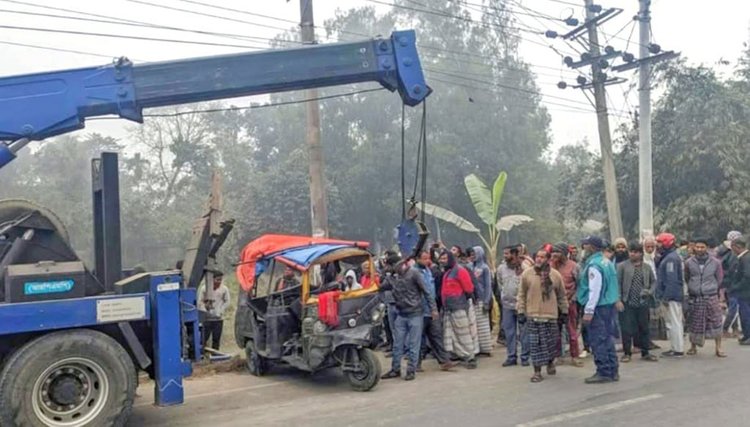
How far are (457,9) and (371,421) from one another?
3517 centimetres

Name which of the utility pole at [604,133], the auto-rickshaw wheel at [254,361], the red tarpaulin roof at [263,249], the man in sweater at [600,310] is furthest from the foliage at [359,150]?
the man in sweater at [600,310]

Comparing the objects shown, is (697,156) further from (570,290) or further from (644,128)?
(570,290)

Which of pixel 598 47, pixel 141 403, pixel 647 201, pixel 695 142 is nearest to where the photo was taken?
pixel 141 403

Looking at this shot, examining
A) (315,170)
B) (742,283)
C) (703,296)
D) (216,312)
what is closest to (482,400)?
(703,296)

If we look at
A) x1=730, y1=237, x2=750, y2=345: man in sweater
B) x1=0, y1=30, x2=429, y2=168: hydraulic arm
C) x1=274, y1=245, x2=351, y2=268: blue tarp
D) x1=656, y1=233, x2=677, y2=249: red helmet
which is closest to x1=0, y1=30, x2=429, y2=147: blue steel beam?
x1=0, y1=30, x2=429, y2=168: hydraulic arm

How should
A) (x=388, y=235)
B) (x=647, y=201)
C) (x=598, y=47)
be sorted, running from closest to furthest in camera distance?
(x=647, y=201), (x=598, y=47), (x=388, y=235)

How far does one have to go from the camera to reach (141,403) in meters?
8.27

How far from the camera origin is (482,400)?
773 centimetres

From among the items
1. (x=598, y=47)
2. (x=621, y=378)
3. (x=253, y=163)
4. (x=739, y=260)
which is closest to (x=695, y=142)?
(x=598, y=47)

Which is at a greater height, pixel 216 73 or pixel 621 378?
pixel 216 73

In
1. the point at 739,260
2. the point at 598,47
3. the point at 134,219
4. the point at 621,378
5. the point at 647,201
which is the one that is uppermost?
the point at 598,47

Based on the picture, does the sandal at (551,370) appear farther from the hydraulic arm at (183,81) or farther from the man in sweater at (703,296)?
the hydraulic arm at (183,81)

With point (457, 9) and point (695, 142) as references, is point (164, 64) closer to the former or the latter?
point (695, 142)

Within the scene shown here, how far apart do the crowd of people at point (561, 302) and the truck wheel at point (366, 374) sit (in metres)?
0.85
